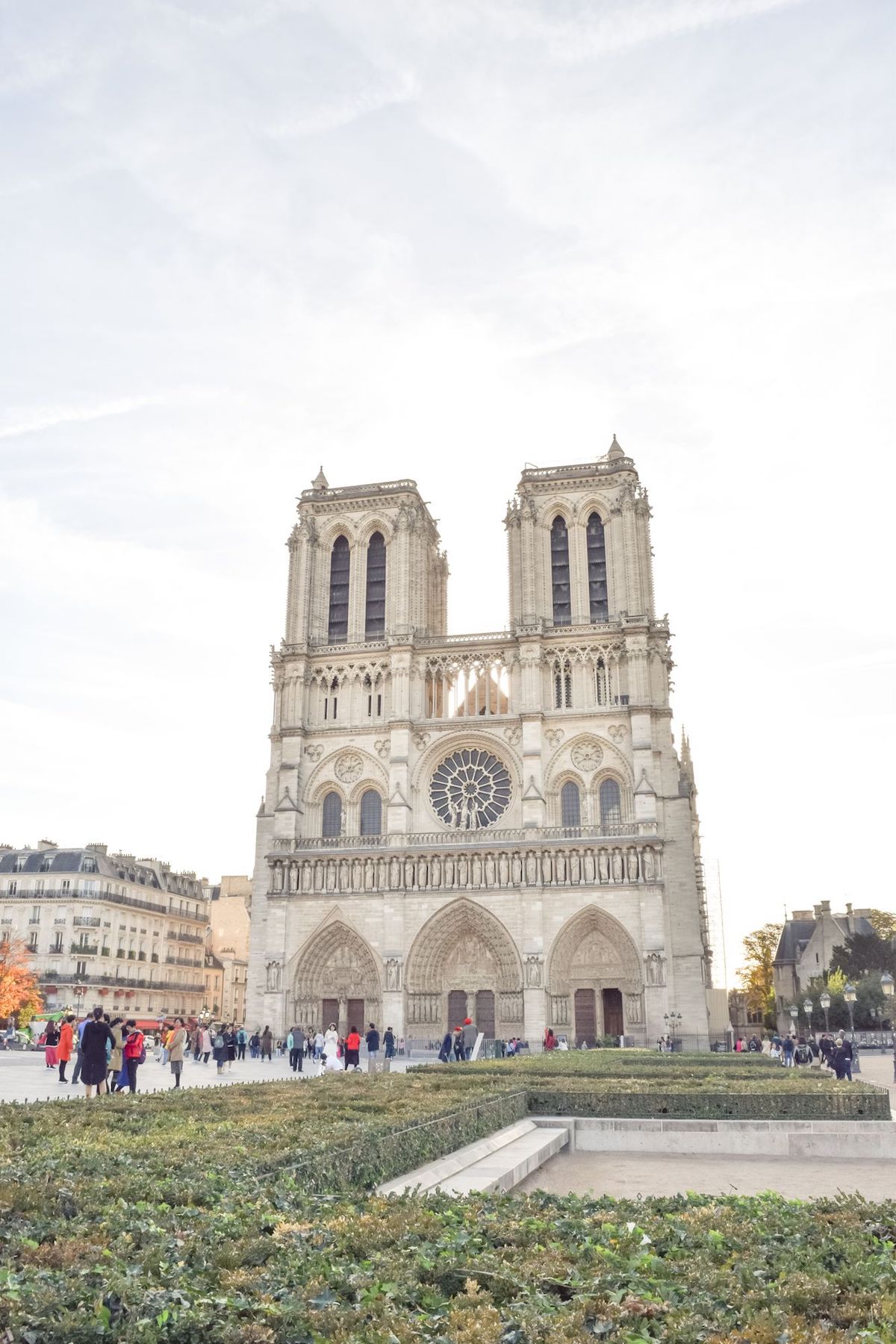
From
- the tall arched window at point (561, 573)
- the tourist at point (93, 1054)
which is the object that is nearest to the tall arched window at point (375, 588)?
the tall arched window at point (561, 573)

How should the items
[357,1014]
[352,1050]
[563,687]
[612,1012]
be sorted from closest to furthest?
[352,1050] < [612,1012] < [357,1014] < [563,687]

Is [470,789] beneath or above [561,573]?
beneath

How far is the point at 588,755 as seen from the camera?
43062mm

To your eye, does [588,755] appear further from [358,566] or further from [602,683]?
[358,566]

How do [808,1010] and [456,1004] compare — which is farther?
[808,1010]

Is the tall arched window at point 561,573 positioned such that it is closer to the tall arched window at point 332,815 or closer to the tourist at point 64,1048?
the tall arched window at point 332,815

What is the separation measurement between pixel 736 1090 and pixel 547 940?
2562 cm

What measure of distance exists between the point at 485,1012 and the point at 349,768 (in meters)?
11.1

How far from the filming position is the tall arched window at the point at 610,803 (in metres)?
42.3

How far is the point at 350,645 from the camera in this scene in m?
46.2

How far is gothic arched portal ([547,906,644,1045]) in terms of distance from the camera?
131 ft

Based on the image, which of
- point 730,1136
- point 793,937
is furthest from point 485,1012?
point 793,937

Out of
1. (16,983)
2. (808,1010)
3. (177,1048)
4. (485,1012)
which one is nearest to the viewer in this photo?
(177,1048)

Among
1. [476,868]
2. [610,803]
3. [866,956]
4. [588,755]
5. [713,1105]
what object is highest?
[588,755]
